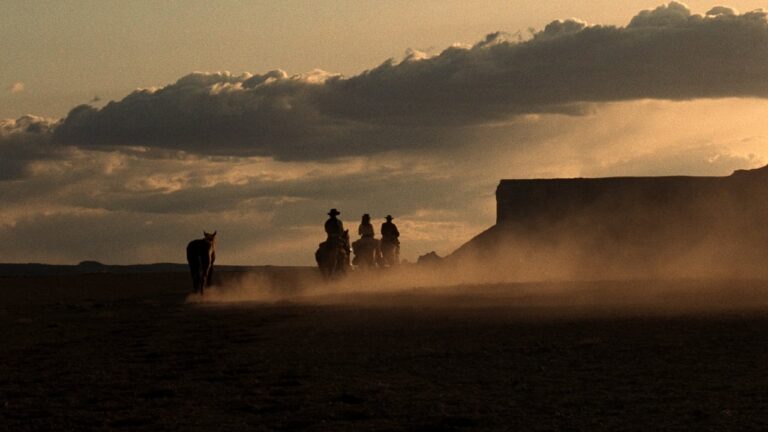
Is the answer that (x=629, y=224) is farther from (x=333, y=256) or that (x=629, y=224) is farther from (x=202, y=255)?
(x=202, y=255)

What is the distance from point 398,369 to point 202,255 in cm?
2187

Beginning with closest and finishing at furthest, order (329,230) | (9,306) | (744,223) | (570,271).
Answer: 1. (9,306)
2. (329,230)
3. (570,271)
4. (744,223)

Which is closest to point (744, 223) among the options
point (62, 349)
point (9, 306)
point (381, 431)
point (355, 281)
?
point (355, 281)

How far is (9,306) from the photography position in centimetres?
3938

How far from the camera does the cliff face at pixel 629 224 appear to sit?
96062 mm

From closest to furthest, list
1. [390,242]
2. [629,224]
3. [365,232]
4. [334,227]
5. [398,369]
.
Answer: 1. [398,369]
2. [334,227]
3. [365,232]
4. [390,242]
5. [629,224]

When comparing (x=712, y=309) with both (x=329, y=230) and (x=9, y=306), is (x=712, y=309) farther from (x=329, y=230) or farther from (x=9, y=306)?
(x=9, y=306)

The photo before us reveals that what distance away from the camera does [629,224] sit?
339 ft

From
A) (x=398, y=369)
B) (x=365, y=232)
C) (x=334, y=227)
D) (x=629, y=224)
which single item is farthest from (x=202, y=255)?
(x=629, y=224)

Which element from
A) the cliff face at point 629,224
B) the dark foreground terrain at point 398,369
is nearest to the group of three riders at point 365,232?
the dark foreground terrain at point 398,369

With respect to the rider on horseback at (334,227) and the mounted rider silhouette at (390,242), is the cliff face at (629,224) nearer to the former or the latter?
the mounted rider silhouette at (390,242)

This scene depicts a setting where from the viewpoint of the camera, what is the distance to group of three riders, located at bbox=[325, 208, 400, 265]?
42406 mm

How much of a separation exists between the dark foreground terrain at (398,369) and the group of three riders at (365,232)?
11135 mm

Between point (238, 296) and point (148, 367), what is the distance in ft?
70.1
